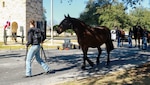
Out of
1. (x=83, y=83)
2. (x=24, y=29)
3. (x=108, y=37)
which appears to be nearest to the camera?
(x=83, y=83)

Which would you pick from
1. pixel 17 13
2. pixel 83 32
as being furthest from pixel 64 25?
pixel 17 13

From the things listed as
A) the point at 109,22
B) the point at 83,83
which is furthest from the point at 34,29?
the point at 109,22

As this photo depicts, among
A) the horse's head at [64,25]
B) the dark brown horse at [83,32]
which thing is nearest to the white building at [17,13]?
the dark brown horse at [83,32]

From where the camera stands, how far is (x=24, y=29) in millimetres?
46031

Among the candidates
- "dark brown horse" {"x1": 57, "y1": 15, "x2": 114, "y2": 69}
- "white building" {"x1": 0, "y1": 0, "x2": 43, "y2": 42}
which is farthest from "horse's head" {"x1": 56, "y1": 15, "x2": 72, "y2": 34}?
"white building" {"x1": 0, "y1": 0, "x2": 43, "y2": 42}

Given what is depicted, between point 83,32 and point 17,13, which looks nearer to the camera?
point 83,32

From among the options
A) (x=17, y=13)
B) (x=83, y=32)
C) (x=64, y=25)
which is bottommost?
(x=83, y=32)

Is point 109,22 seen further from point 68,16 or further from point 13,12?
point 68,16

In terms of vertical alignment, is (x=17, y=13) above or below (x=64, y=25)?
above

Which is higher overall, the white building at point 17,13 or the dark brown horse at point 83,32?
the white building at point 17,13

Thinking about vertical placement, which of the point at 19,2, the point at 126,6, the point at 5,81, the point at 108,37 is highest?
the point at 19,2

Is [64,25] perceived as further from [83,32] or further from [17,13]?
[17,13]

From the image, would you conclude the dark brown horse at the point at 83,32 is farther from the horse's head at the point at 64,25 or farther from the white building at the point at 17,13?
the white building at the point at 17,13

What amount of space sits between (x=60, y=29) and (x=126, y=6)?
2832 millimetres
